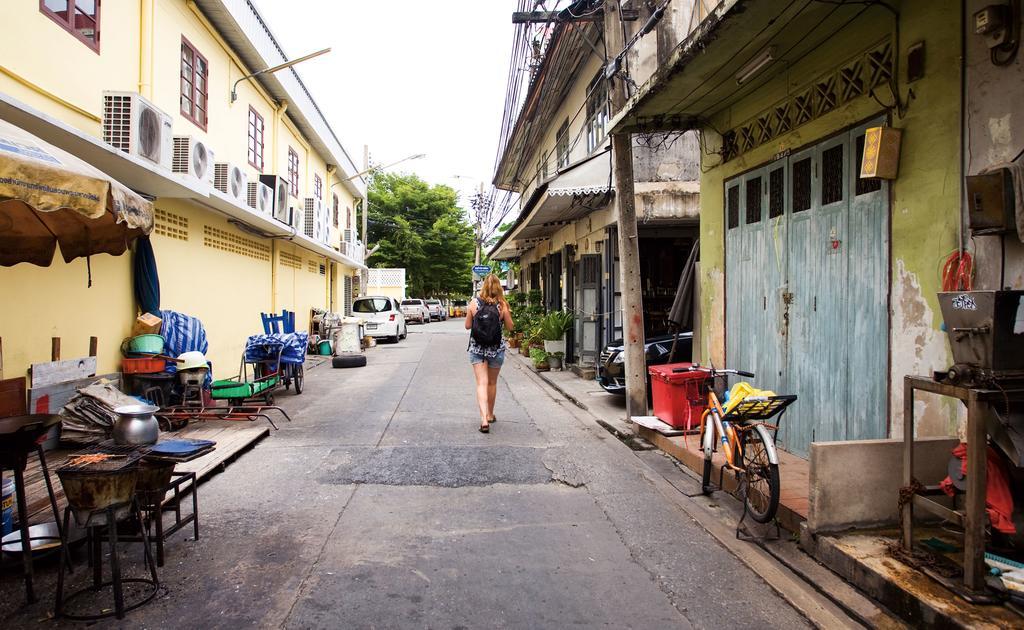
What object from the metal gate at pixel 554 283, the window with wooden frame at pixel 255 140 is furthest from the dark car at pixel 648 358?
the window with wooden frame at pixel 255 140

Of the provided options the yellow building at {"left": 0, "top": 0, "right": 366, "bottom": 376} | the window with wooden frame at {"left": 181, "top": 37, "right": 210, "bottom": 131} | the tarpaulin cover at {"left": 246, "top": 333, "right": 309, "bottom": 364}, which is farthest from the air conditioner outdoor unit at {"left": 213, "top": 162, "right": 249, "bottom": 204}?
the tarpaulin cover at {"left": 246, "top": 333, "right": 309, "bottom": 364}

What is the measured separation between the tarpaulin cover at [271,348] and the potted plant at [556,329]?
5925 millimetres

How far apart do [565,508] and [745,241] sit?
3.77m

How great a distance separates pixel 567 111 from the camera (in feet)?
53.8

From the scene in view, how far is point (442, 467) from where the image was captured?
5699mm

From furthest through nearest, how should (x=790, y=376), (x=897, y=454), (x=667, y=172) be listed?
(x=667, y=172)
(x=790, y=376)
(x=897, y=454)

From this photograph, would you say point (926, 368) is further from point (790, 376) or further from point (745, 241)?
point (745, 241)

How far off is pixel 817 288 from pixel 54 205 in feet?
18.9

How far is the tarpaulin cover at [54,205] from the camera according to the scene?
10.8 ft

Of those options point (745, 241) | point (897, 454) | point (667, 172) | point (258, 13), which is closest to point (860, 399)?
point (897, 454)

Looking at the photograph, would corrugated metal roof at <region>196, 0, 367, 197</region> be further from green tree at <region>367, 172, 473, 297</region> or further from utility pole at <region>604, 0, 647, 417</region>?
green tree at <region>367, 172, 473, 297</region>

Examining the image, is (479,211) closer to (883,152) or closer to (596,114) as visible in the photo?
(596,114)

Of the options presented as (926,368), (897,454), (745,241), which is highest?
(745,241)

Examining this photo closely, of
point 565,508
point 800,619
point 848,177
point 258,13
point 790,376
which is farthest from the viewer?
point 258,13
